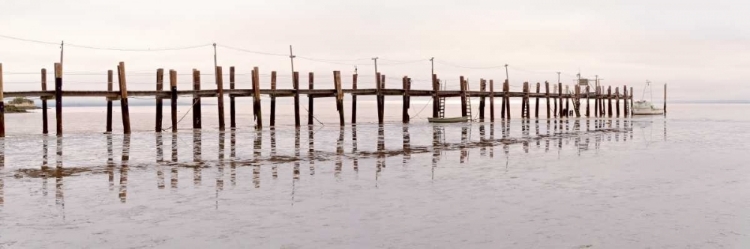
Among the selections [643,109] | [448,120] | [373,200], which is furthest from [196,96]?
[643,109]

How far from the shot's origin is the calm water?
8.66 m

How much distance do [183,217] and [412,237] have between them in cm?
364

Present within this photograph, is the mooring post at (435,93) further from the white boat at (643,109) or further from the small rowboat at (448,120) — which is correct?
the white boat at (643,109)

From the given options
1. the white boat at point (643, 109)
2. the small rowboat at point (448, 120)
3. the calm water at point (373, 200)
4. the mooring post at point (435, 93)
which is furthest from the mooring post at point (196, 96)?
the white boat at point (643, 109)

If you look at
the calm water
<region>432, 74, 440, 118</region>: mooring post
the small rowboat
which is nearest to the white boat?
the small rowboat

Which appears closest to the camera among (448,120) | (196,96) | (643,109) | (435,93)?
(196,96)

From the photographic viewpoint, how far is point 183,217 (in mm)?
10008

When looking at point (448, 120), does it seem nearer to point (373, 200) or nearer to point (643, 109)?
point (373, 200)

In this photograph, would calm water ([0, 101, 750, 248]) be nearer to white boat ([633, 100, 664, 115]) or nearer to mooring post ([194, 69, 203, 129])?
mooring post ([194, 69, 203, 129])

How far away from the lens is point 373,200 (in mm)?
11656

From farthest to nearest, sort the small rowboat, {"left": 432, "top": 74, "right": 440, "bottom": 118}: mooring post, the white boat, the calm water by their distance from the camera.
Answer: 1. the white boat
2. {"left": 432, "top": 74, "right": 440, "bottom": 118}: mooring post
3. the small rowboat
4. the calm water

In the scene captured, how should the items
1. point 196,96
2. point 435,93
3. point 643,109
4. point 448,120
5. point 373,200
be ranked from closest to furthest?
1. point 373,200
2. point 196,96
3. point 448,120
4. point 435,93
5. point 643,109

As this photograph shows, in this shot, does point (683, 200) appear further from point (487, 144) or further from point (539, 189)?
point (487, 144)

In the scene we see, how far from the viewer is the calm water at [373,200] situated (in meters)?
8.66
